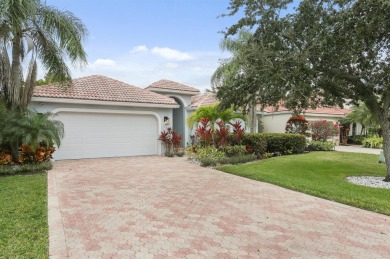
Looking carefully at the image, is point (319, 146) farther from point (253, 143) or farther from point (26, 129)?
point (26, 129)

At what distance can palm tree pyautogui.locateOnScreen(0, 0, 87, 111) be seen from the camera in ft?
37.6

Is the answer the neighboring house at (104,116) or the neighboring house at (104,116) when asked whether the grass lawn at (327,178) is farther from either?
the neighboring house at (104,116)

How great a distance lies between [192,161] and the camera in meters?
14.7

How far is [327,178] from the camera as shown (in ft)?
34.7

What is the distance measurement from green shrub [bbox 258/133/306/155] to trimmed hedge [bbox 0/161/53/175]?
11709mm

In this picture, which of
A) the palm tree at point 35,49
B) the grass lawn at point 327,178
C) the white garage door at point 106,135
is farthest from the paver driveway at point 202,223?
the white garage door at point 106,135

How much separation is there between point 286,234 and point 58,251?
12.5ft

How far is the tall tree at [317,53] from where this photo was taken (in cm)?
830

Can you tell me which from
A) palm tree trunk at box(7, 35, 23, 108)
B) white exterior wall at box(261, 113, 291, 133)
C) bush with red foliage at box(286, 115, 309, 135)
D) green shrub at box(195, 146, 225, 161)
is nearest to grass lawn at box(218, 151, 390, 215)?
green shrub at box(195, 146, 225, 161)

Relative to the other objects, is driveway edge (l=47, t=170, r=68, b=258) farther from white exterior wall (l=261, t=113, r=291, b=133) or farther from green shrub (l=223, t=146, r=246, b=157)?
white exterior wall (l=261, t=113, r=291, b=133)

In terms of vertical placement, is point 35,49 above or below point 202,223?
above

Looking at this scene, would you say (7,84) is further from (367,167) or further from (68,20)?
(367,167)

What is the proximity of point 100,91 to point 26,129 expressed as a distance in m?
6.14

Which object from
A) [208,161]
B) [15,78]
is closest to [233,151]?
[208,161]
